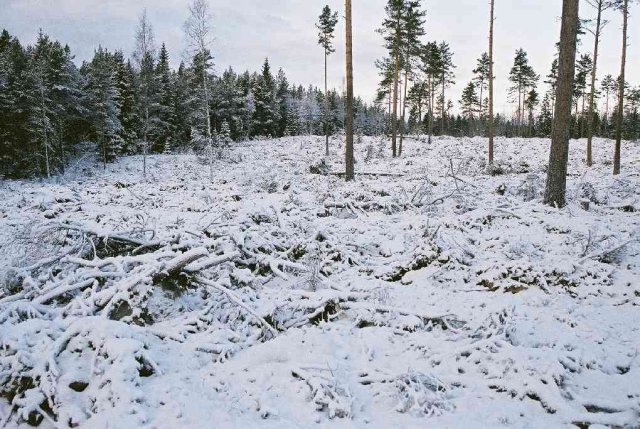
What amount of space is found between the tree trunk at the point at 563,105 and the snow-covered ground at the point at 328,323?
59 centimetres

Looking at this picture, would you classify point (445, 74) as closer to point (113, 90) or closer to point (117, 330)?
point (113, 90)

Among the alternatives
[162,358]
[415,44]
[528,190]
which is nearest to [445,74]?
[415,44]

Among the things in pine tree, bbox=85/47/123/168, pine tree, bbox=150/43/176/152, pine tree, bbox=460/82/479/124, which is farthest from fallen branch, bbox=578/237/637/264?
pine tree, bbox=460/82/479/124

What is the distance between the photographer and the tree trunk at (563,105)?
8.07 meters

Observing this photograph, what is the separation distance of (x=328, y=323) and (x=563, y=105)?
7147mm

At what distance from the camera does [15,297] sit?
4.27m

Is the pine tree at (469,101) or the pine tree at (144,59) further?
the pine tree at (469,101)

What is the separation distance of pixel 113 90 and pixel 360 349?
32.3 meters

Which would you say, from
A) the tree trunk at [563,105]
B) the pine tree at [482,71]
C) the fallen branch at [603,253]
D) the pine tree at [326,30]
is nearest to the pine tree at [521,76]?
the pine tree at [482,71]

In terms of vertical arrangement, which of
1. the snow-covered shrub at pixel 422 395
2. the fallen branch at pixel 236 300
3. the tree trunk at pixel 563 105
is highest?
the tree trunk at pixel 563 105

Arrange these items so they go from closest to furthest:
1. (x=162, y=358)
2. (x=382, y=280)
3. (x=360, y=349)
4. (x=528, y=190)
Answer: (x=162, y=358)
(x=360, y=349)
(x=382, y=280)
(x=528, y=190)

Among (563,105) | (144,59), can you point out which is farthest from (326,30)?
(563,105)

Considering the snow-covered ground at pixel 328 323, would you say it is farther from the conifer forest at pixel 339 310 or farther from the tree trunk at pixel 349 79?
the tree trunk at pixel 349 79

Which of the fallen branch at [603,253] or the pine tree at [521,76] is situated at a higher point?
the pine tree at [521,76]
